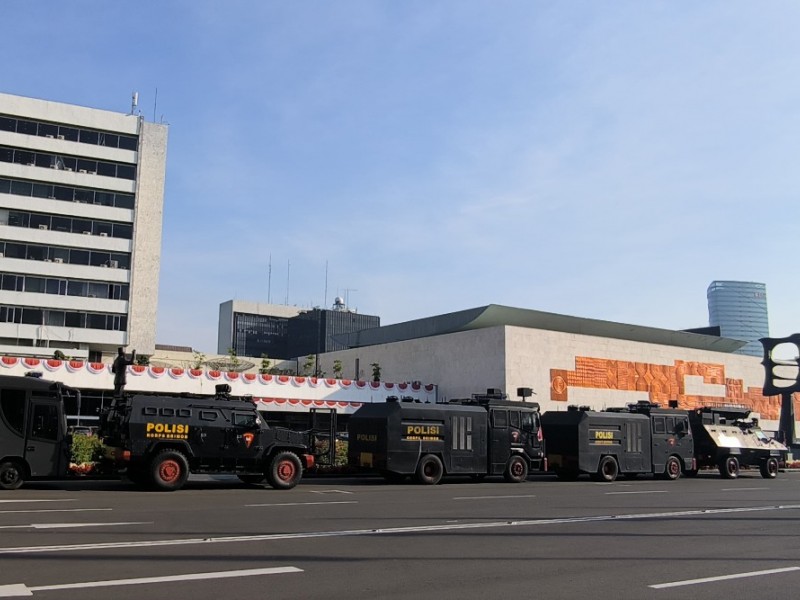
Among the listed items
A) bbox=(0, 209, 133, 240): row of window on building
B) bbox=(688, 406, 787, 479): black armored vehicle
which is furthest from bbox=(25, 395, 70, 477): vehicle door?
bbox=(0, 209, 133, 240): row of window on building

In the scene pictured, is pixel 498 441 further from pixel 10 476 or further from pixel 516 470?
pixel 10 476

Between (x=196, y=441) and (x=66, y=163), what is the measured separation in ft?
174

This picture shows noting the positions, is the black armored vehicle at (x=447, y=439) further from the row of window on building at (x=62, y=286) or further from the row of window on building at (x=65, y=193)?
the row of window on building at (x=65, y=193)

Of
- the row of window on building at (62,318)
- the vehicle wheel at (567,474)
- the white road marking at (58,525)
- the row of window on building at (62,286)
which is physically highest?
the row of window on building at (62,286)

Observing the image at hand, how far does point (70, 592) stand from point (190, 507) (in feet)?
24.6

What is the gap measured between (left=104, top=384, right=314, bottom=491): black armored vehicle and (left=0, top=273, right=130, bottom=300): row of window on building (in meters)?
48.8

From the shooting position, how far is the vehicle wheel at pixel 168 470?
18.4m

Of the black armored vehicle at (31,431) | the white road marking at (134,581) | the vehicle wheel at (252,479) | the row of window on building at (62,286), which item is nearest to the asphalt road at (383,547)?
the white road marking at (134,581)

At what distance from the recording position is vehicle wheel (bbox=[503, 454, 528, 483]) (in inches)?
991

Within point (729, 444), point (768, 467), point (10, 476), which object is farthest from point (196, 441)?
point (768, 467)

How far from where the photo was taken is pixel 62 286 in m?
64.1

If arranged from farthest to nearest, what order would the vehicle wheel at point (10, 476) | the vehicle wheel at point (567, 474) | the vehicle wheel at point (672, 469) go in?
the vehicle wheel at point (672, 469)
the vehicle wheel at point (567, 474)
the vehicle wheel at point (10, 476)

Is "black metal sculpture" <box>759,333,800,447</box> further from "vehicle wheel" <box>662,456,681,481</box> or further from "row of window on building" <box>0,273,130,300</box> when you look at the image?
"row of window on building" <box>0,273,130,300</box>

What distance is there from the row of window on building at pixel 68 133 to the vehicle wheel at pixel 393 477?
52635 mm
